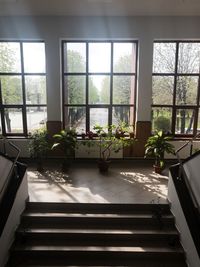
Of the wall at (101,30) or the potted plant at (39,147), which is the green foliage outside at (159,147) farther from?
the potted plant at (39,147)

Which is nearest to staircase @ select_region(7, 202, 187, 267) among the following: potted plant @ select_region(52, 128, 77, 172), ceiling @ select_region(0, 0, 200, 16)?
potted plant @ select_region(52, 128, 77, 172)

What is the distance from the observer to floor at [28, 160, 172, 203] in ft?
14.6

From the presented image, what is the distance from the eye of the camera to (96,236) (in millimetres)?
3779

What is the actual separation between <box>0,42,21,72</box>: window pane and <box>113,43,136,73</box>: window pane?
99.8 inches

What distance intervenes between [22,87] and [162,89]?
3.72 m

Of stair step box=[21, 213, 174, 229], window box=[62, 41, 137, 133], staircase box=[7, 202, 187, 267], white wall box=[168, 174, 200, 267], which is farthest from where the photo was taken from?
window box=[62, 41, 137, 133]

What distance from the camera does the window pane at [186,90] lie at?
251 inches

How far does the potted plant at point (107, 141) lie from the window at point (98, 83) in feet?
1.86

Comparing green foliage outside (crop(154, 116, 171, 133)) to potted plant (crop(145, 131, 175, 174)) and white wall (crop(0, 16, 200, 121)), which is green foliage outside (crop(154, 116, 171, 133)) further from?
white wall (crop(0, 16, 200, 121))

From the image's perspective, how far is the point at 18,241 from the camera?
3752mm

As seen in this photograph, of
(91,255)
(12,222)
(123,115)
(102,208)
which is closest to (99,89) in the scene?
(123,115)

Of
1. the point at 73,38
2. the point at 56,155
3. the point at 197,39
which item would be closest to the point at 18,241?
the point at 56,155

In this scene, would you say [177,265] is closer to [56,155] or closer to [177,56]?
[56,155]

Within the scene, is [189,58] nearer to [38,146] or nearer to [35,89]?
[35,89]
